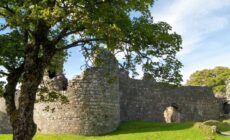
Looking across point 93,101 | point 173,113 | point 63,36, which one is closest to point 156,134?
point 93,101

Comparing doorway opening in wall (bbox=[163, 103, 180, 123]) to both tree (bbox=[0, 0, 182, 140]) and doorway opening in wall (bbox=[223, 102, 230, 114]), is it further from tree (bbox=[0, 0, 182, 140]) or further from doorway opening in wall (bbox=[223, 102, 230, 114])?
tree (bbox=[0, 0, 182, 140])

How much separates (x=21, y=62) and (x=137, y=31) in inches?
231

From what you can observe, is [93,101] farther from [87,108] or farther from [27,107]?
[27,107]

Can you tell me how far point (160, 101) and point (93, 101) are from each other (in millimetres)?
13755

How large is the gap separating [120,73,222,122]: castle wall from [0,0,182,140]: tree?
65.2 feet

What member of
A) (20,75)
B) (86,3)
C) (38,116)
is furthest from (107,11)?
(38,116)

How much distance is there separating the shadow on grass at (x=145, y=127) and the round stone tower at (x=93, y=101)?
1033mm

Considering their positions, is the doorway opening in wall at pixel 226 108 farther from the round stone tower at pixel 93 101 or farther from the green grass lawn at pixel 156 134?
the round stone tower at pixel 93 101

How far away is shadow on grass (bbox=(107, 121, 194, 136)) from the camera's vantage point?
116ft

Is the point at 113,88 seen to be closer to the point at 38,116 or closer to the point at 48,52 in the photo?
the point at 38,116

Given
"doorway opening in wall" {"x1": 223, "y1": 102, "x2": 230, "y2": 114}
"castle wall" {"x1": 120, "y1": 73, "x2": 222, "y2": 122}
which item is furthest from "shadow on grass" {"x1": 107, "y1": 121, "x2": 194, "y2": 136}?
"doorway opening in wall" {"x1": 223, "y1": 102, "x2": 230, "y2": 114}

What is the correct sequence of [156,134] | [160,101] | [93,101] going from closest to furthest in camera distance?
[156,134]
[93,101]
[160,101]

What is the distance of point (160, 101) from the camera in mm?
48250

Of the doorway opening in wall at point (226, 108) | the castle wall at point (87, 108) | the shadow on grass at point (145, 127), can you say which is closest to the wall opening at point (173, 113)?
the doorway opening in wall at point (226, 108)
